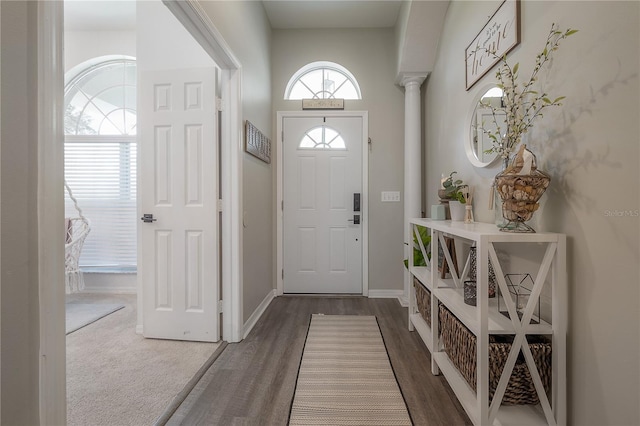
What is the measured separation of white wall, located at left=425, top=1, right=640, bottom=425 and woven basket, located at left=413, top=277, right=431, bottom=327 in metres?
0.89

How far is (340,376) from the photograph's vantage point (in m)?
1.74

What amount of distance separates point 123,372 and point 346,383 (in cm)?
140

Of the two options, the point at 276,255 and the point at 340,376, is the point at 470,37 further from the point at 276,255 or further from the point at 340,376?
the point at 276,255

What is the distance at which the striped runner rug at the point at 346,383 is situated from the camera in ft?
4.65

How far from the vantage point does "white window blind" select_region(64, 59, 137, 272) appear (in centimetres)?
353

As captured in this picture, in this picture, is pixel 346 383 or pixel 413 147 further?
pixel 413 147

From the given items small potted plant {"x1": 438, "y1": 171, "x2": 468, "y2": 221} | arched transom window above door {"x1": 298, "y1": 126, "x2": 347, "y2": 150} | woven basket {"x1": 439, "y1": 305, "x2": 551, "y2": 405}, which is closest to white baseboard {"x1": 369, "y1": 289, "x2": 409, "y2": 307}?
small potted plant {"x1": 438, "y1": 171, "x2": 468, "y2": 221}

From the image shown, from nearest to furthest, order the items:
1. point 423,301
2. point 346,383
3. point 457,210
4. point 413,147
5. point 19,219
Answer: point 19,219 < point 346,383 < point 457,210 < point 423,301 < point 413,147

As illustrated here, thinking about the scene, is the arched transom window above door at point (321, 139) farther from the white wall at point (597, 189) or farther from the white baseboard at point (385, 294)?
the white wall at point (597, 189)

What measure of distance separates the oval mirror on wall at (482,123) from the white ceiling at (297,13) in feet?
5.61

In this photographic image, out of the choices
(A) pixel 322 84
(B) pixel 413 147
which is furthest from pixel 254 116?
(B) pixel 413 147

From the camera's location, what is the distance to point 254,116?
8.55ft

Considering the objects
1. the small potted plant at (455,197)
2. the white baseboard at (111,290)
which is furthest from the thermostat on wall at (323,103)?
the white baseboard at (111,290)

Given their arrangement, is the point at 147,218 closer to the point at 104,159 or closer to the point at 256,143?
the point at 256,143
